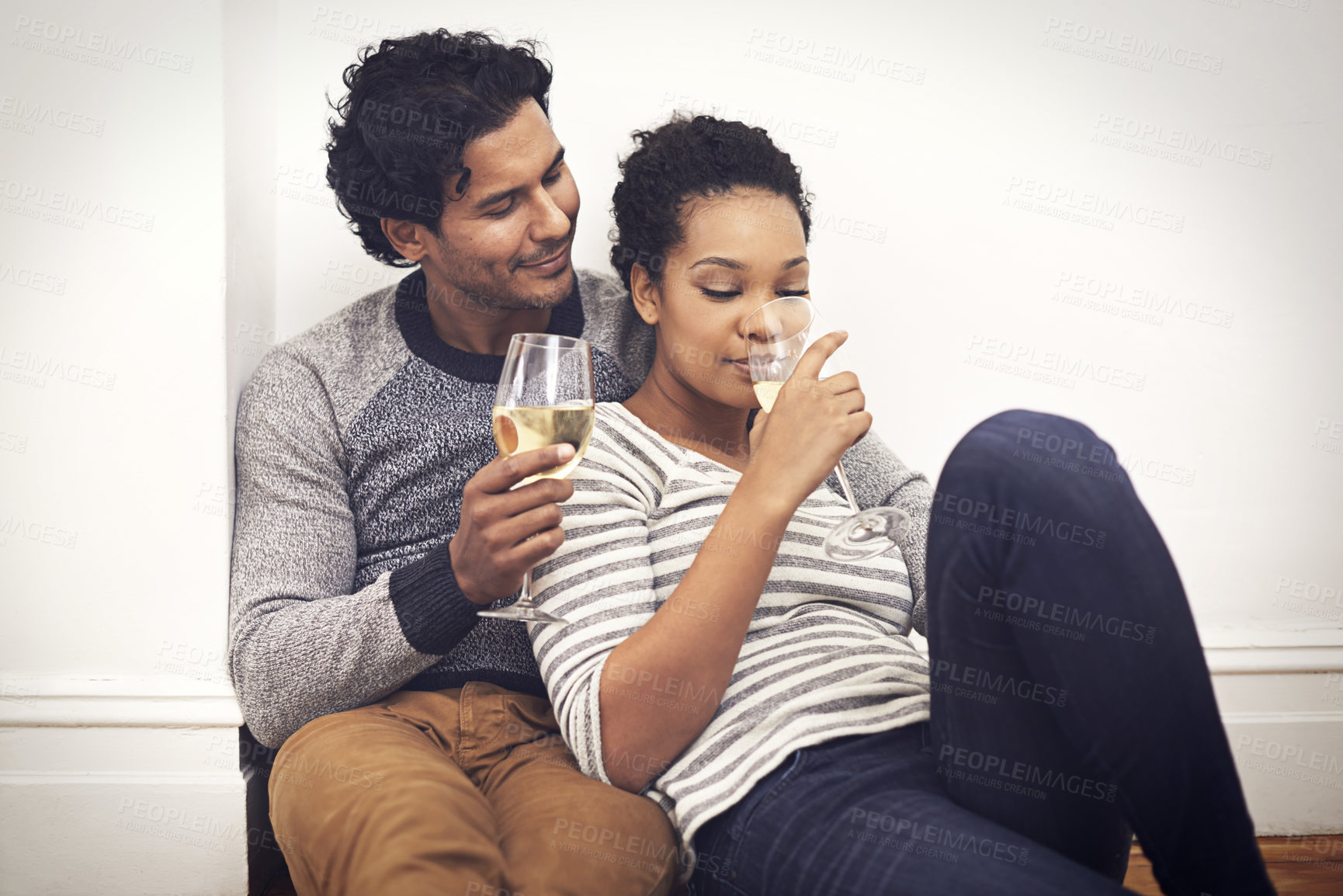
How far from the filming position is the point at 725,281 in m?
1.17

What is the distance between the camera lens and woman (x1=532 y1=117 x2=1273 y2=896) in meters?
0.82

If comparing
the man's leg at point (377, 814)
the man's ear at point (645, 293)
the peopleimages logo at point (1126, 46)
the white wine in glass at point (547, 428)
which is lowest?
the man's leg at point (377, 814)

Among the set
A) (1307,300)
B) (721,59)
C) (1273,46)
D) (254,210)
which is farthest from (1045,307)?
(254,210)

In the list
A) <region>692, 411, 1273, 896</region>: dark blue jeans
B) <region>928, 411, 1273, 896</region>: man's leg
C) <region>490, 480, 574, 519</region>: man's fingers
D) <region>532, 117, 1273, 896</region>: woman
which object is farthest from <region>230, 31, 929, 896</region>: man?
<region>928, 411, 1273, 896</region>: man's leg

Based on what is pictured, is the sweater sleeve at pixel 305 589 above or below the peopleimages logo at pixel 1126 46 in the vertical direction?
below

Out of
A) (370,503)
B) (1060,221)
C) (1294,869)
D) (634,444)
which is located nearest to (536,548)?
(634,444)

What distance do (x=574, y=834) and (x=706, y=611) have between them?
0.29m

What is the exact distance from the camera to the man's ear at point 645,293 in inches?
50.0

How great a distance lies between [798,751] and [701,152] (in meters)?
0.79

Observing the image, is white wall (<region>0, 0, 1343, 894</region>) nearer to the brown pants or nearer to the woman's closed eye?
the woman's closed eye

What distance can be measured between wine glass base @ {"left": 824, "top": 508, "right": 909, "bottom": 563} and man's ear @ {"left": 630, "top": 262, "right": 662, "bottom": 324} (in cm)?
41

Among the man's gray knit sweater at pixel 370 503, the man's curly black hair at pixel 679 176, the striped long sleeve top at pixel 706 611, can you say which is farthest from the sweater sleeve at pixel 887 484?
the man's curly black hair at pixel 679 176

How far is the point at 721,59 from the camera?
1746 mm

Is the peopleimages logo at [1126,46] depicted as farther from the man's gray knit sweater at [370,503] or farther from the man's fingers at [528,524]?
the man's fingers at [528,524]
